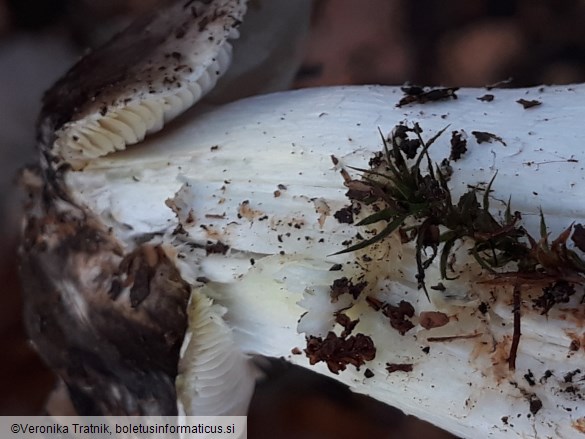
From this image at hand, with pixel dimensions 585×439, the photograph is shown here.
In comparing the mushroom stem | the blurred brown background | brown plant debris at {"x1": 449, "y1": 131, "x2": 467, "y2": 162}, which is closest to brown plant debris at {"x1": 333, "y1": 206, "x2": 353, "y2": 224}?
the mushroom stem

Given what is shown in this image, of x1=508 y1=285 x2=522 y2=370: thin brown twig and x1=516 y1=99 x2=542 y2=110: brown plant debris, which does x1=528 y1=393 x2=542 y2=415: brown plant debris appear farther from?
x1=516 y1=99 x2=542 y2=110: brown plant debris

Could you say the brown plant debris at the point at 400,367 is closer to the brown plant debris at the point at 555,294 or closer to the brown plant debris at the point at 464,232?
the brown plant debris at the point at 464,232

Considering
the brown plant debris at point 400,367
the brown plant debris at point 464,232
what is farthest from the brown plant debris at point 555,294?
the brown plant debris at point 400,367

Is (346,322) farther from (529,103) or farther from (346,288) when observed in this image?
(529,103)

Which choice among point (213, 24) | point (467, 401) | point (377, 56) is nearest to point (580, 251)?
point (467, 401)

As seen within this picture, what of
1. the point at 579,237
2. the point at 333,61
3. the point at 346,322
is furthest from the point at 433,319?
the point at 333,61

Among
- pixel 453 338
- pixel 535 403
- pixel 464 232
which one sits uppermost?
pixel 464 232
